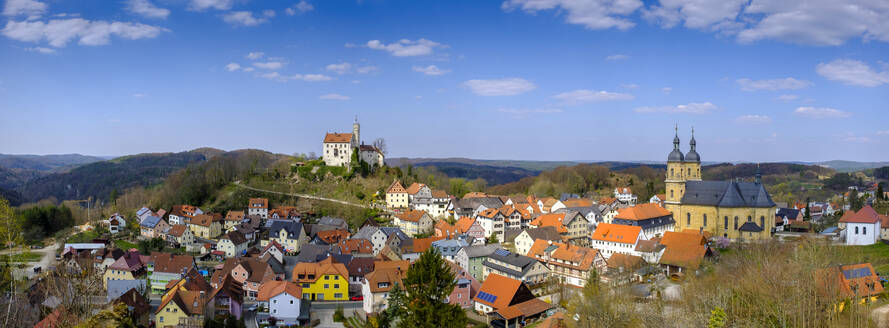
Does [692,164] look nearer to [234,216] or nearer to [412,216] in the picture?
[412,216]

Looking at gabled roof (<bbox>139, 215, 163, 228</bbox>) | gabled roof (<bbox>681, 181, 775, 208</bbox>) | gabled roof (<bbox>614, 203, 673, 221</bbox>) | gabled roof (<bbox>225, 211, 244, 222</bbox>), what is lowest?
gabled roof (<bbox>139, 215, 163, 228</bbox>)

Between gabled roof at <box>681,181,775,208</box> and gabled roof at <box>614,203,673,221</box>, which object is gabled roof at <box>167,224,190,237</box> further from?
gabled roof at <box>681,181,775,208</box>

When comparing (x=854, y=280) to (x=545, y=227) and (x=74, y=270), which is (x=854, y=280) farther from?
(x=74, y=270)

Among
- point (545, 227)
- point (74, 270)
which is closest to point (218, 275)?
point (74, 270)

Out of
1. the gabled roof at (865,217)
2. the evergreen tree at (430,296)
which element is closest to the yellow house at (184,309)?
the evergreen tree at (430,296)

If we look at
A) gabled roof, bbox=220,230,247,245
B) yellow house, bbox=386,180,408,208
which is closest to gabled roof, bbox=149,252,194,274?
gabled roof, bbox=220,230,247,245

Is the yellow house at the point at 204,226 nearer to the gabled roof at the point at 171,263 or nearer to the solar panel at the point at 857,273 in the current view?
the gabled roof at the point at 171,263

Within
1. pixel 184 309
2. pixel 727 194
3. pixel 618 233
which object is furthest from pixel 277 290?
pixel 727 194
